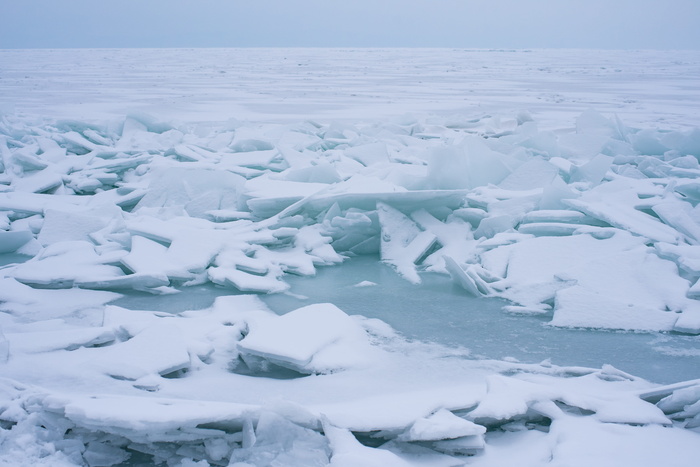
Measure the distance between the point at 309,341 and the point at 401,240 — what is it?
1670 millimetres

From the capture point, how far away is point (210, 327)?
269 centimetres

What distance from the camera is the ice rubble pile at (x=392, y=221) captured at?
329 centimetres

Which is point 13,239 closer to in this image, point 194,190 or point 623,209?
point 194,190

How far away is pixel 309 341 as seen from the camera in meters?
2.46

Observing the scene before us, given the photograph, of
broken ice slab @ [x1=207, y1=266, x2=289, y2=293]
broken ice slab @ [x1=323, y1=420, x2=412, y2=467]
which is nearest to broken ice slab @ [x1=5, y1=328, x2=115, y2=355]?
broken ice slab @ [x1=207, y1=266, x2=289, y2=293]

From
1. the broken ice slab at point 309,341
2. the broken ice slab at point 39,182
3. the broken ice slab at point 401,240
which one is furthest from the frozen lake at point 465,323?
the broken ice slab at point 39,182

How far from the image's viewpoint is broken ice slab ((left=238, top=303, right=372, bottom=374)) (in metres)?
2.34

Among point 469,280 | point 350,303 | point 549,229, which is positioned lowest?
point 350,303

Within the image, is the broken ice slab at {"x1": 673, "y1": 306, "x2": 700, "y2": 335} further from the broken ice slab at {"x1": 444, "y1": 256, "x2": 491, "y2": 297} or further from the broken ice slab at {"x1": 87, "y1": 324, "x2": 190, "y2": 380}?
the broken ice slab at {"x1": 87, "y1": 324, "x2": 190, "y2": 380}

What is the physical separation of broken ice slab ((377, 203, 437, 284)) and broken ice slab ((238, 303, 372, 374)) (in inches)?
42.8

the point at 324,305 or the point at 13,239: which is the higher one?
the point at 324,305

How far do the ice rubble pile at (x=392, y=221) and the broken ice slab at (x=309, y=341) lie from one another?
29.7 inches

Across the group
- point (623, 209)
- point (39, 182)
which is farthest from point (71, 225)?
point (623, 209)

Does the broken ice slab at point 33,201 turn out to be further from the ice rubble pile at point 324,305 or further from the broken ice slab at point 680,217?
A: the broken ice slab at point 680,217
